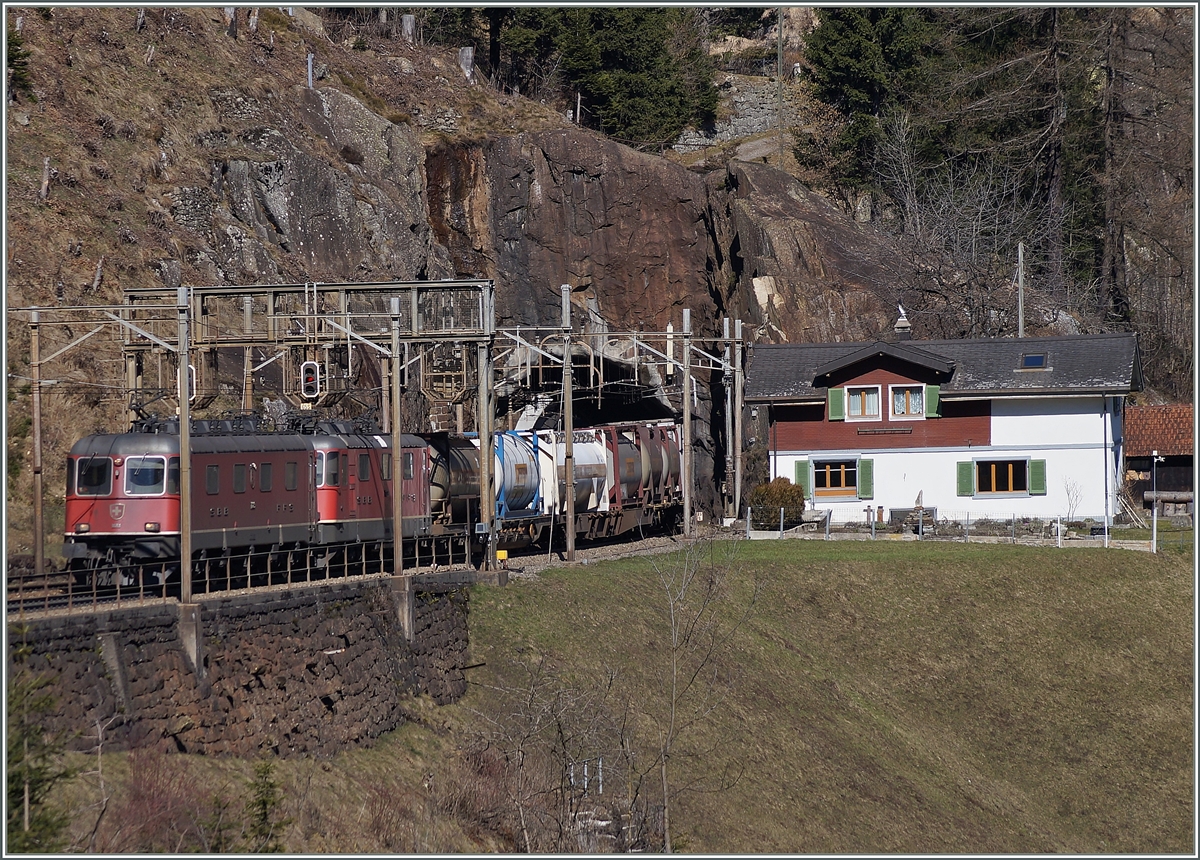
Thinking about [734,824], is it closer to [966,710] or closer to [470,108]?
[966,710]

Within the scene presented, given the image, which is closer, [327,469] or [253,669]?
[253,669]

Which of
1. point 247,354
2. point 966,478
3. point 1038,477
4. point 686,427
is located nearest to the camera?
point 247,354

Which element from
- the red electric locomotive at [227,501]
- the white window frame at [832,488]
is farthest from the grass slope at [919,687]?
the white window frame at [832,488]

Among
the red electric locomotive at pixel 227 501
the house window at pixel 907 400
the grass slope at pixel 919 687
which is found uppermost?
the house window at pixel 907 400

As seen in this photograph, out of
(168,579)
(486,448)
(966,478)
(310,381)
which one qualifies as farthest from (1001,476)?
(168,579)

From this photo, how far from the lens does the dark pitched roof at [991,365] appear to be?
4853 centimetres

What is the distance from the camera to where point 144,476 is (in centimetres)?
2914

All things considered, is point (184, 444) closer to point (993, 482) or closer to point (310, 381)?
point (310, 381)

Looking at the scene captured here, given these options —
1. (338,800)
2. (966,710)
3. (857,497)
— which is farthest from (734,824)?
(857,497)

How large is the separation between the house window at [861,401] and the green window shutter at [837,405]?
7.1 inches

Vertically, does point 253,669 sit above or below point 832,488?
below

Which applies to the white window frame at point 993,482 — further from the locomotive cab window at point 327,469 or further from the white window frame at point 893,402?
the locomotive cab window at point 327,469

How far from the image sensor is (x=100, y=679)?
21469mm

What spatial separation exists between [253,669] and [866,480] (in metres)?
29.6
